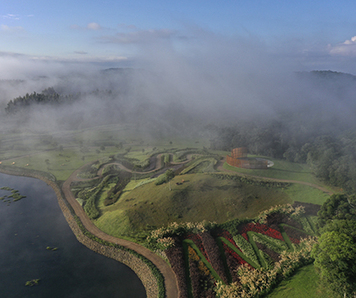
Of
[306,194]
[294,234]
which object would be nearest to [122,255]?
[294,234]

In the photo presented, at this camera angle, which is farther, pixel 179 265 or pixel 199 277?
pixel 179 265

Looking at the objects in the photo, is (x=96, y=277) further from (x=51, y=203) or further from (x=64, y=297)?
(x=51, y=203)

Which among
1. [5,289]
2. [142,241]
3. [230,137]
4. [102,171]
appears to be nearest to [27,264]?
[5,289]

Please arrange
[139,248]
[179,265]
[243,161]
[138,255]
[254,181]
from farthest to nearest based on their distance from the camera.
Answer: [243,161] < [254,181] < [139,248] < [138,255] < [179,265]

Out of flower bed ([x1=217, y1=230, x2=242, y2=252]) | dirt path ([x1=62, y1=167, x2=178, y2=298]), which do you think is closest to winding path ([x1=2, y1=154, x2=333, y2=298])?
dirt path ([x1=62, y1=167, x2=178, y2=298])

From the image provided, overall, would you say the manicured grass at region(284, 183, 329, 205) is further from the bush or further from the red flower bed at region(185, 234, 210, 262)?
the bush

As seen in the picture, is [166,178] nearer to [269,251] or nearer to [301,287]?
[269,251]

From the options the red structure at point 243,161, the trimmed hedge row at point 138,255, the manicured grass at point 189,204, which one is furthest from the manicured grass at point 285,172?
the trimmed hedge row at point 138,255

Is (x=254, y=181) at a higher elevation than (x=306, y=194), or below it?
higher
